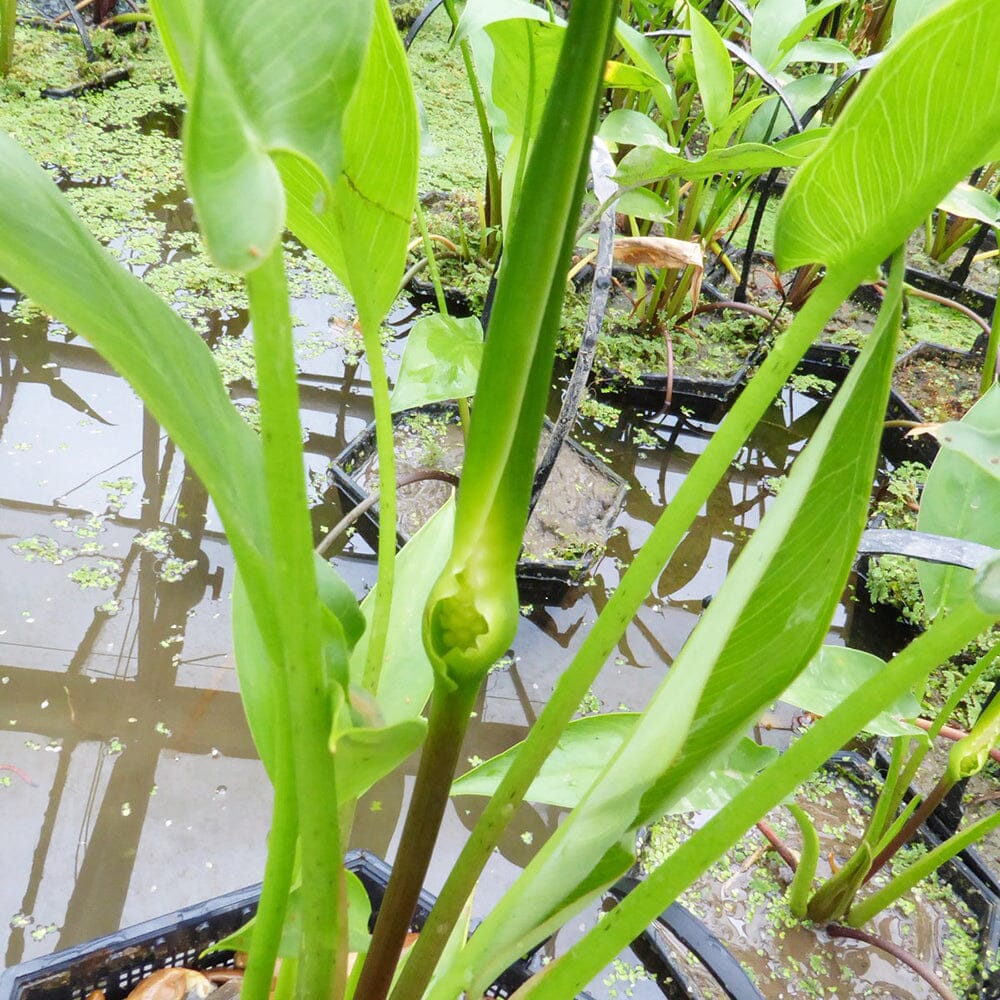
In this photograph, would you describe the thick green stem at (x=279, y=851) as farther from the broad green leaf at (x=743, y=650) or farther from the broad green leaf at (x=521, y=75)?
the broad green leaf at (x=521, y=75)

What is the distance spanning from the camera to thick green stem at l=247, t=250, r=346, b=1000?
18cm

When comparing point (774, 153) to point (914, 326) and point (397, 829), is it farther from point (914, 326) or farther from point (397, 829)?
point (914, 326)

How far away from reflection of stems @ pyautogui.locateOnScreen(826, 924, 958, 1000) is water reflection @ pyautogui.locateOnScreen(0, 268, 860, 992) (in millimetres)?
271

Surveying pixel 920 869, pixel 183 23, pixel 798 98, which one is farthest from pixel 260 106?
pixel 798 98

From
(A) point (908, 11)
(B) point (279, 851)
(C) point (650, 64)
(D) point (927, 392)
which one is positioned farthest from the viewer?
(D) point (927, 392)

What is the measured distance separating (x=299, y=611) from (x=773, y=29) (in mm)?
1345

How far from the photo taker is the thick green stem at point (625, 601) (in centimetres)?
28

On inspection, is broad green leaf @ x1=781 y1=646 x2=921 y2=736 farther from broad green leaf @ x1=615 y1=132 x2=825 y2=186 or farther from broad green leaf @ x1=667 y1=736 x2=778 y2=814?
broad green leaf @ x1=615 y1=132 x2=825 y2=186

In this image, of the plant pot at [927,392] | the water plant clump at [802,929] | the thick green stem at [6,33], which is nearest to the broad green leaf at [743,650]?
the water plant clump at [802,929]

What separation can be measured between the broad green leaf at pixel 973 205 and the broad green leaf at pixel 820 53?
17.7 inches

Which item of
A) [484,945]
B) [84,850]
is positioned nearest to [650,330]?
[84,850]

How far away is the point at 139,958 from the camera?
48cm

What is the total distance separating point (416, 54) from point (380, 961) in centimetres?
263

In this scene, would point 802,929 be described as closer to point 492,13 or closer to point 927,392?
point 492,13
